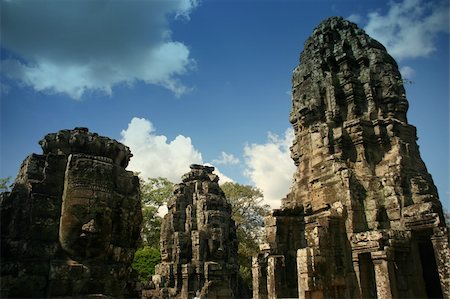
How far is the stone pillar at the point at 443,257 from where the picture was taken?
8109mm

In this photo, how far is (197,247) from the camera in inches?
717

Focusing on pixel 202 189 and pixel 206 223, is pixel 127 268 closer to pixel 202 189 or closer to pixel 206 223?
pixel 206 223

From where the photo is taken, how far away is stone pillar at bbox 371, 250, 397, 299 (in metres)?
8.36

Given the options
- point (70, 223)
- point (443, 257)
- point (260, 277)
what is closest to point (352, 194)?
point (443, 257)

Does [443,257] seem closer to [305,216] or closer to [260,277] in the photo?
[305,216]

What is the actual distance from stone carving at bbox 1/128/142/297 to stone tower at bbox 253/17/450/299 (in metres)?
5.70

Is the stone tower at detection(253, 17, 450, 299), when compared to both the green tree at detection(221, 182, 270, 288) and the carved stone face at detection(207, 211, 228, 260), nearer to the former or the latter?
the carved stone face at detection(207, 211, 228, 260)

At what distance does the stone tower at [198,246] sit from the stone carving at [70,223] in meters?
13.4

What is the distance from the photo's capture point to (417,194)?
32.0ft

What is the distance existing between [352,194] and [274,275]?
3266 millimetres

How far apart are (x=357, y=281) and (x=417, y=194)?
9.33ft

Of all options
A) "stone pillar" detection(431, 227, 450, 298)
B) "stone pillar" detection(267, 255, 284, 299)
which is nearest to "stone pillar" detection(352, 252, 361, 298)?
"stone pillar" detection(431, 227, 450, 298)

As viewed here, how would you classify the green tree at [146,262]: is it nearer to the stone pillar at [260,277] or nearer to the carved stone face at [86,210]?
the stone pillar at [260,277]

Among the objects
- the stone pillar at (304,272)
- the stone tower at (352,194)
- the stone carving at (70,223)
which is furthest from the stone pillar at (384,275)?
the stone carving at (70,223)
